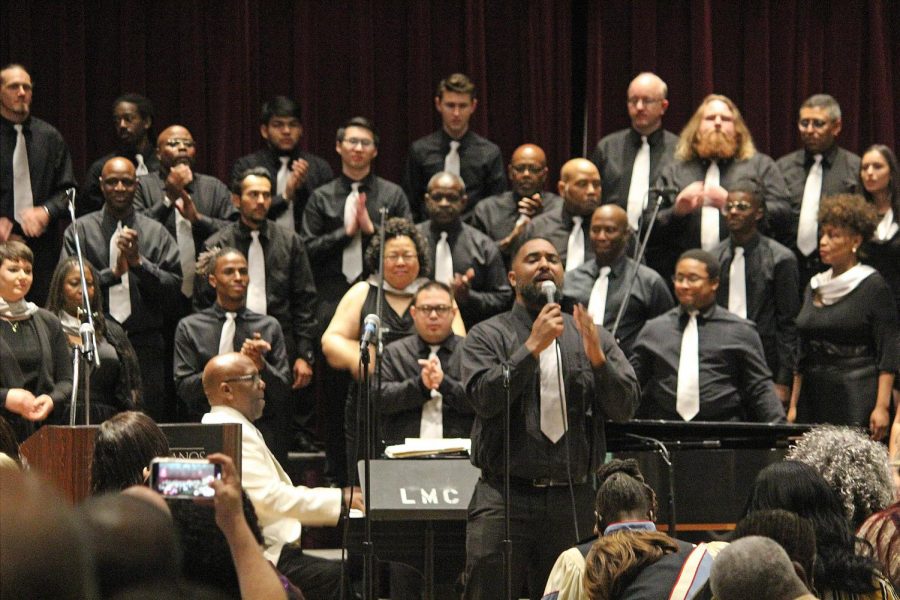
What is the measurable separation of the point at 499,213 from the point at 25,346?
315 cm

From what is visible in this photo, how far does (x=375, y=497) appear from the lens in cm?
556

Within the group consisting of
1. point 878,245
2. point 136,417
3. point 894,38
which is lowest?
point 136,417

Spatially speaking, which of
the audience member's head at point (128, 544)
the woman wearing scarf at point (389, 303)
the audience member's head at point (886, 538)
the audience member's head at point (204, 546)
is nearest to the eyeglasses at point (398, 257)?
the woman wearing scarf at point (389, 303)

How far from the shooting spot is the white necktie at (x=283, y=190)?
8625mm

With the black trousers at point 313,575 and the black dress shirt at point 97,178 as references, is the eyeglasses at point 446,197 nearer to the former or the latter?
the black dress shirt at point 97,178

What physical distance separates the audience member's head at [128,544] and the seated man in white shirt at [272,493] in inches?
151

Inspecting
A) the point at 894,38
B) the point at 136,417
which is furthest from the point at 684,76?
the point at 136,417

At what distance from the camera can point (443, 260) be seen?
8078 mm

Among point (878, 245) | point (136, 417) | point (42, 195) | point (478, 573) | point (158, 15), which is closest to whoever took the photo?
point (136, 417)

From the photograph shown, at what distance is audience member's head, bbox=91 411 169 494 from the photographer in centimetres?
381

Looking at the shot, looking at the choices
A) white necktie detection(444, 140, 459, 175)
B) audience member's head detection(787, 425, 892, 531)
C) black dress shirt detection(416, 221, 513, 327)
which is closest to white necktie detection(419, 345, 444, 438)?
black dress shirt detection(416, 221, 513, 327)

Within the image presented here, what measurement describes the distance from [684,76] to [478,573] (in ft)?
19.6

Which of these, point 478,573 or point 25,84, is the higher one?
point 25,84

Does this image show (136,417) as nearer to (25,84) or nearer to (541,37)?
(25,84)
